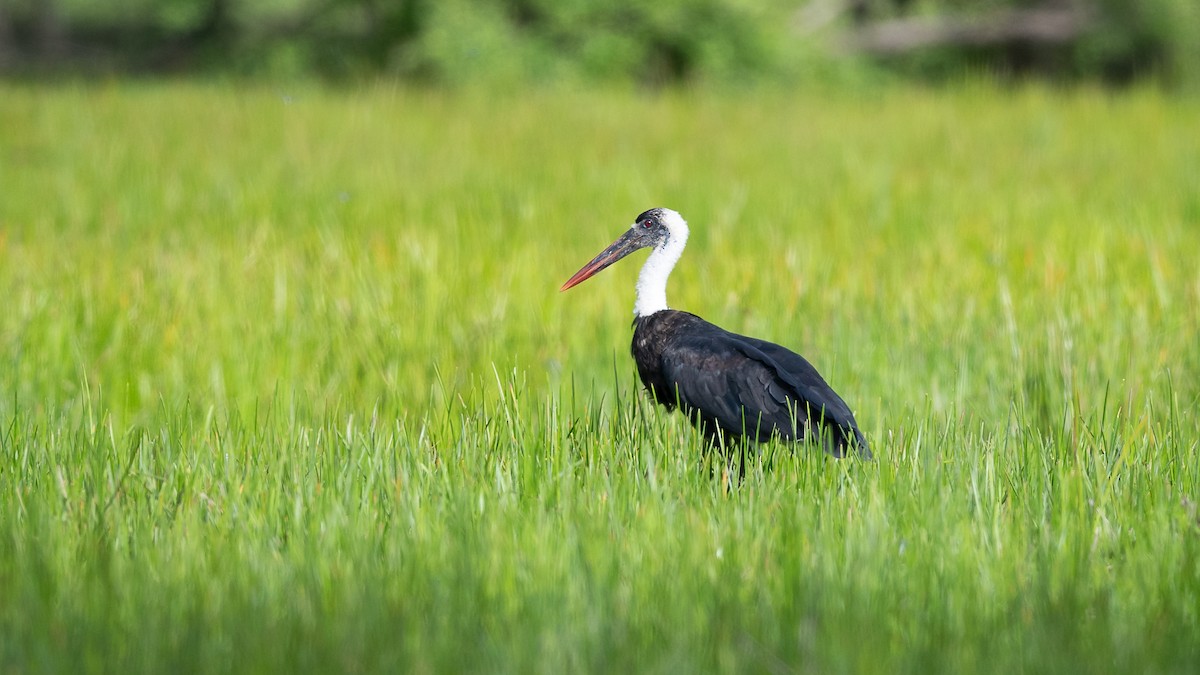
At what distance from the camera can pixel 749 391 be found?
292cm

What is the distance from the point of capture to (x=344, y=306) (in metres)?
4.50

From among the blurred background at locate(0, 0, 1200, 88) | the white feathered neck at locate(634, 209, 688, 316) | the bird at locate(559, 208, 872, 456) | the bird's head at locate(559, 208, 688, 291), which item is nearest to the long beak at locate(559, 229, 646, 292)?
the bird's head at locate(559, 208, 688, 291)

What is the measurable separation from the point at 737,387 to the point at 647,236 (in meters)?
0.71

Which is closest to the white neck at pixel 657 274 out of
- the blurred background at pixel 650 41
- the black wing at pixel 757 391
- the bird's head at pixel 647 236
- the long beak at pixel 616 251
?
the bird's head at pixel 647 236

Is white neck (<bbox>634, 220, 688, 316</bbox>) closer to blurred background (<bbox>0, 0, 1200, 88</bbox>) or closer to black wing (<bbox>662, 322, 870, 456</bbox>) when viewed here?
black wing (<bbox>662, 322, 870, 456</bbox>)

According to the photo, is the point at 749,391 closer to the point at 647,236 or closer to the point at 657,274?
the point at 657,274

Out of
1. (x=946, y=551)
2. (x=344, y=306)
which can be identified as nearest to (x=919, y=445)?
(x=946, y=551)

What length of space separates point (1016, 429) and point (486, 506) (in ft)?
4.26

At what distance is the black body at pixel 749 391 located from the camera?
2.84m

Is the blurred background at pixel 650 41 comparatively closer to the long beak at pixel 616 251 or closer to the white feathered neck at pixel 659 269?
the long beak at pixel 616 251

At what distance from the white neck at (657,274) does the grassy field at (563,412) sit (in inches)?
11.9

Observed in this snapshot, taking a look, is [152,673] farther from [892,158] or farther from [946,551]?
[892,158]

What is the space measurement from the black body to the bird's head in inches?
14.6

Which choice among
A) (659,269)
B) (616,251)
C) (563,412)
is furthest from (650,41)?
(563,412)
